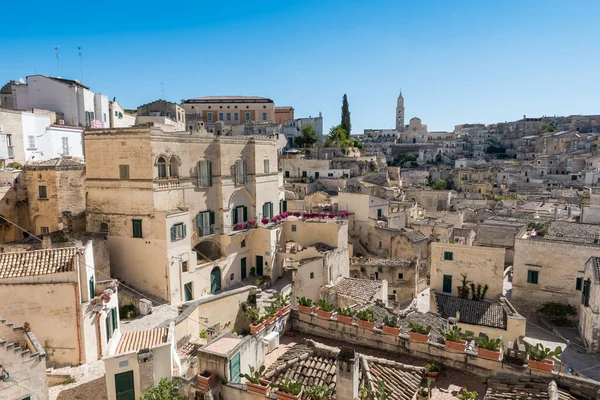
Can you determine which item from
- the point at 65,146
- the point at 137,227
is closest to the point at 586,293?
the point at 137,227

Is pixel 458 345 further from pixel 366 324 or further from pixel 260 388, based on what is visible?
pixel 260 388

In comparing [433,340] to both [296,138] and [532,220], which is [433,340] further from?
[296,138]

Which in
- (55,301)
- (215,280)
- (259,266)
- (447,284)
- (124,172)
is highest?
(124,172)

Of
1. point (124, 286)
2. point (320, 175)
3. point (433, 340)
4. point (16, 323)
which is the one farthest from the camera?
point (320, 175)

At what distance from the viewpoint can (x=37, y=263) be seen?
631 inches

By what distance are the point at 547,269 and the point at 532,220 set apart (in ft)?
45.8

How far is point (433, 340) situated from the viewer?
14.1 m

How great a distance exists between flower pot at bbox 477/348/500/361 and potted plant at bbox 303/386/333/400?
5.14 metres

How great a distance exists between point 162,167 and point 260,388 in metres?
17.8

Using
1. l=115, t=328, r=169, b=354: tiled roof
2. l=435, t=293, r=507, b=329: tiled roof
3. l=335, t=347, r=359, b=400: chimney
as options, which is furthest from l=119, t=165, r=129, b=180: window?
l=435, t=293, r=507, b=329: tiled roof

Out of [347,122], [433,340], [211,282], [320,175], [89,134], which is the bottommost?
[211,282]

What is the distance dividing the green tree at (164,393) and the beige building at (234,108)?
73387mm

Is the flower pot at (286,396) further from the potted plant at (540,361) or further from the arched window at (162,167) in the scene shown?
the arched window at (162,167)

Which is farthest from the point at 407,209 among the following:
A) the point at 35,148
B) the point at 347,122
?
the point at 347,122
